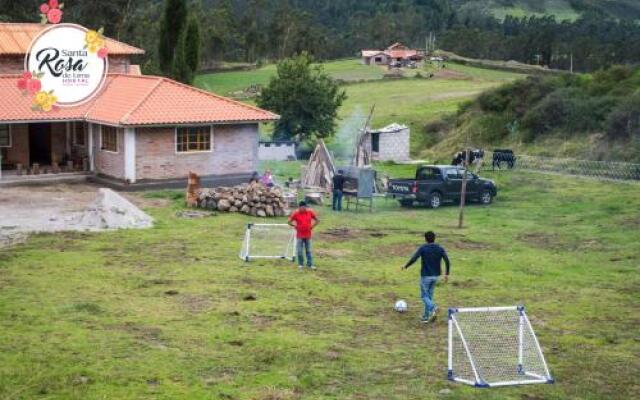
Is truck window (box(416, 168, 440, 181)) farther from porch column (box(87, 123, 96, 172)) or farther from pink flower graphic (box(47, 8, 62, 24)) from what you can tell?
pink flower graphic (box(47, 8, 62, 24))

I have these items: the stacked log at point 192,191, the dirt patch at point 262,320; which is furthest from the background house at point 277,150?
the dirt patch at point 262,320

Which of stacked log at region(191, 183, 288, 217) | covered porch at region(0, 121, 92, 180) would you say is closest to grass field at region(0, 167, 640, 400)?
stacked log at region(191, 183, 288, 217)

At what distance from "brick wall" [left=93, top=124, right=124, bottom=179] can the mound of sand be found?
7.58 metres

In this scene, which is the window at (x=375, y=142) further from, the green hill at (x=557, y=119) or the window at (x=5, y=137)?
the window at (x=5, y=137)

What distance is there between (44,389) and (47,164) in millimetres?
28608

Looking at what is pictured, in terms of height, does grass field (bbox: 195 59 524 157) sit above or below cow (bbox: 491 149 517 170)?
above

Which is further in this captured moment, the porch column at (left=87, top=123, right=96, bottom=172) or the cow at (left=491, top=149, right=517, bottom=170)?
the cow at (left=491, top=149, right=517, bottom=170)

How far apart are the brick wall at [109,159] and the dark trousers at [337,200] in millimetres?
8352

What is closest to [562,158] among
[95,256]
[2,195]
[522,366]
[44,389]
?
[2,195]

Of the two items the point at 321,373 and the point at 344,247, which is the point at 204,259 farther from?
the point at 321,373

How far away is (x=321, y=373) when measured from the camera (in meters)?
14.5

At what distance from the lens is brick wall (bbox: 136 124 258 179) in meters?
37.0

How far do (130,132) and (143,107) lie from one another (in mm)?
1484

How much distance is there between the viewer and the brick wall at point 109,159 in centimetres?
3722
